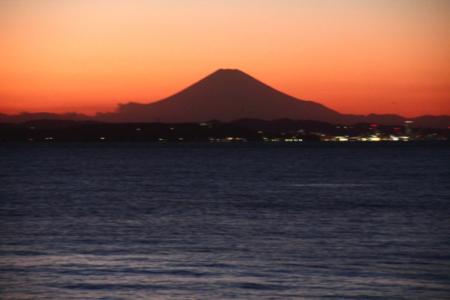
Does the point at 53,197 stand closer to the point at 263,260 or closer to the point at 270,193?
the point at 270,193

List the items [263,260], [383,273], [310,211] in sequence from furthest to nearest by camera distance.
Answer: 1. [310,211]
2. [263,260]
3. [383,273]

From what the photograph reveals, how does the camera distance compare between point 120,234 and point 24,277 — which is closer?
point 24,277

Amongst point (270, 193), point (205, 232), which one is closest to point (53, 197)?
point (270, 193)

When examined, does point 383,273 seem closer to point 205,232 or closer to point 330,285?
point 330,285

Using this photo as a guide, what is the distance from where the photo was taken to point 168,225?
2395cm

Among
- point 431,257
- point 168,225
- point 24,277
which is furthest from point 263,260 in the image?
point 168,225

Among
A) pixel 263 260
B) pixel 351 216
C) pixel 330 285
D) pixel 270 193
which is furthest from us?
pixel 270 193

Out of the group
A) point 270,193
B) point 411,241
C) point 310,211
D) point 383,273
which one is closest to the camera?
point 383,273

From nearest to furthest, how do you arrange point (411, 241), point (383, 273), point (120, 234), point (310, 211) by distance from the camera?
1. point (383, 273)
2. point (411, 241)
3. point (120, 234)
4. point (310, 211)

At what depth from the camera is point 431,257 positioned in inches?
664

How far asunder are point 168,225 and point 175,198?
45.8ft

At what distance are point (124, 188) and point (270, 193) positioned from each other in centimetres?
1187

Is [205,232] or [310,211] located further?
[310,211]

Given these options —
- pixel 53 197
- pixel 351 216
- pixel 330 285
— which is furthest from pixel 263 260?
pixel 53 197
